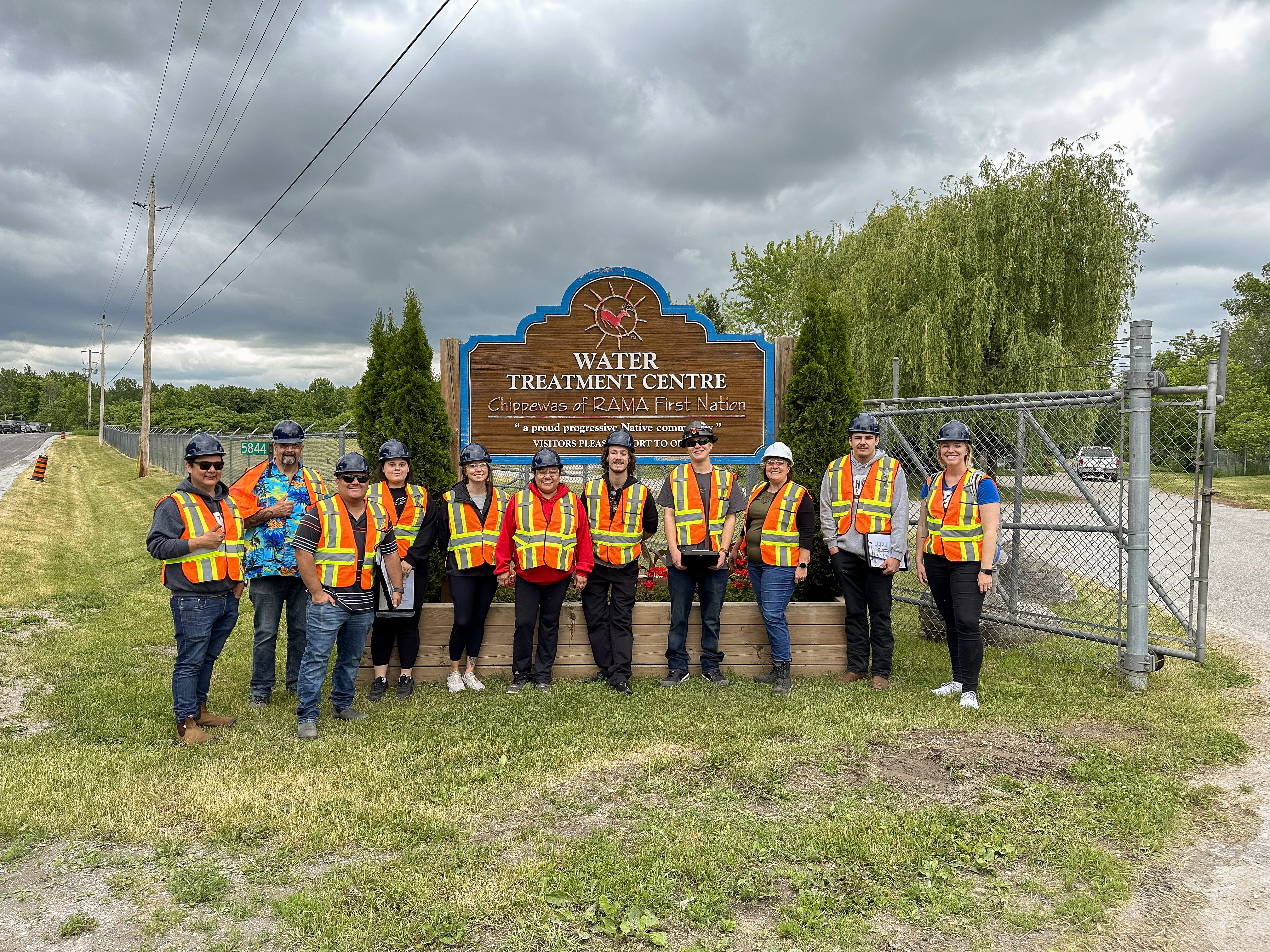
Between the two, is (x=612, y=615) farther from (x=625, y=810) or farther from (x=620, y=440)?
(x=625, y=810)

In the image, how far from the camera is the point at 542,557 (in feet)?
17.6

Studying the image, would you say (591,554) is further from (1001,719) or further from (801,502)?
(1001,719)

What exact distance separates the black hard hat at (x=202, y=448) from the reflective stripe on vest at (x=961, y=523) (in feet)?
15.3

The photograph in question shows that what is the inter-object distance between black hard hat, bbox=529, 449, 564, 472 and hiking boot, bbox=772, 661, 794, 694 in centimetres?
218

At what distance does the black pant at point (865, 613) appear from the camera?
5641 millimetres

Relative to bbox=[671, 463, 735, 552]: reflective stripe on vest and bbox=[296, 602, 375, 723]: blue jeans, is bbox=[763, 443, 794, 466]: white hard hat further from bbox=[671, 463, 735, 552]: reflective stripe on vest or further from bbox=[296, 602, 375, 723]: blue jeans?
bbox=[296, 602, 375, 723]: blue jeans

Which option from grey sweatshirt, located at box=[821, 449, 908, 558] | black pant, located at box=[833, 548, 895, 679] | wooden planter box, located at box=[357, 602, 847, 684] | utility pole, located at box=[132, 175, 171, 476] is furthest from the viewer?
utility pole, located at box=[132, 175, 171, 476]

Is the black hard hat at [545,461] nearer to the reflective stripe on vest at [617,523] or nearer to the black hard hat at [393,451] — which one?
the reflective stripe on vest at [617,523]

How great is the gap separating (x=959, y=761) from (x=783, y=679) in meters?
1.50

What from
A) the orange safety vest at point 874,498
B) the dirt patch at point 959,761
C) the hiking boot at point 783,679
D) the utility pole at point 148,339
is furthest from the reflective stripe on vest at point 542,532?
the utility pole at point 148,339

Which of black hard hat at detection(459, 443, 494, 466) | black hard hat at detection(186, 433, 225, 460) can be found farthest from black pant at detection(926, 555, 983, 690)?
black hard hat at detection(186, 433, 225, 460)

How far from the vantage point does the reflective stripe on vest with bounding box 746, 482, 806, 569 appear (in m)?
5.50

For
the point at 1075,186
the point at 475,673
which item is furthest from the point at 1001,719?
the point at 1075,186

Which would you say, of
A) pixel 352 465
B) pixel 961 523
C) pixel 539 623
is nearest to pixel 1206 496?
pixel 961 523
